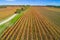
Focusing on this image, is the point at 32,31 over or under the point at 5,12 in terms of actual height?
over

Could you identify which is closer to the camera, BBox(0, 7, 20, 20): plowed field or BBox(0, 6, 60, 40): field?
BBox(0, 6, 60, 40): field

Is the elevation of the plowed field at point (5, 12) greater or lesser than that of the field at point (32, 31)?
lesser

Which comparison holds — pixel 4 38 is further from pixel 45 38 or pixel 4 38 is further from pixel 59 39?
pixel 59 39

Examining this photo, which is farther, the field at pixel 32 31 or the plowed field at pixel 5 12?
the plowed field at pixel 5 12

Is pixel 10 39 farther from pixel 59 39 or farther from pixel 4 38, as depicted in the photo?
pixel 59 39

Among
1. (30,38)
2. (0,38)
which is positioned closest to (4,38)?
(0,38)

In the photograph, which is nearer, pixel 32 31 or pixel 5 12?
pixel 32 31

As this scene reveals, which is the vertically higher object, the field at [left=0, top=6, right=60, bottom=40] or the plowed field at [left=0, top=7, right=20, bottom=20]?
the field at [left=0, top=6, right=60, bottom=40]

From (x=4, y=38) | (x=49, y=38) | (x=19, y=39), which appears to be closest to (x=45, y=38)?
(x=49, y=38)
